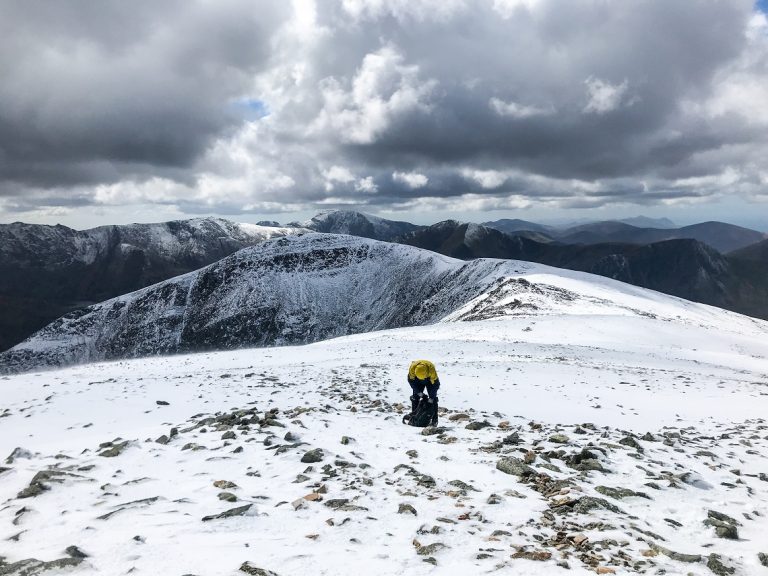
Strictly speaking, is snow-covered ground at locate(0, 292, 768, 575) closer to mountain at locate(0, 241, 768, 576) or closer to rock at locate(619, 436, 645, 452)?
mountain at locate(0, 241, 768, 576)

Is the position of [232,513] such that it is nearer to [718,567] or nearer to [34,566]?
[34,566]

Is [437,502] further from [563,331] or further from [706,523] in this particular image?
[563,331]

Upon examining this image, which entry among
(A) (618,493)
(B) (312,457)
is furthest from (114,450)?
(A) (618,493)

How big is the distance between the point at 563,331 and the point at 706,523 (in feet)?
130

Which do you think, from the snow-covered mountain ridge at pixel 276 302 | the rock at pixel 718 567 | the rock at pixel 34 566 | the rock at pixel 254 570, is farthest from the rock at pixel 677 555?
the snow-covered mountain ridge at pixel 276 302

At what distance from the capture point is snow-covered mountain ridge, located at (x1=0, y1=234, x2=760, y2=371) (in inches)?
4847

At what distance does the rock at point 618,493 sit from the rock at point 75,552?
8034 mm

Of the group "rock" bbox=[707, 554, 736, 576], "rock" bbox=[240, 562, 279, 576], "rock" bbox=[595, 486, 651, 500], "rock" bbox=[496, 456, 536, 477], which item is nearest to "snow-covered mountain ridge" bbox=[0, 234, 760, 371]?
"rock" bbox=[496, 456, 536, 477]

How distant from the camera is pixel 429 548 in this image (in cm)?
585

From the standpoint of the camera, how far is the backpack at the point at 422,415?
13141 mm

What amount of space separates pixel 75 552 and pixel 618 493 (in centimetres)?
837

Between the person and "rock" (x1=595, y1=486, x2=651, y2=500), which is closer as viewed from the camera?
"rock" (x1=595, y1=486, x2=651, y2=500)

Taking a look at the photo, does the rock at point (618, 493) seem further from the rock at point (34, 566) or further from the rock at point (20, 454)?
the rock at point (20, 454)

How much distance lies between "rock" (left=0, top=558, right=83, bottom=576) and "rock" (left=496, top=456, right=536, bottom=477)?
284 inches
